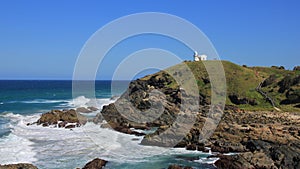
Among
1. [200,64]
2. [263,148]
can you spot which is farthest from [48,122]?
[200,64]

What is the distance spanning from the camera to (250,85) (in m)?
70.1

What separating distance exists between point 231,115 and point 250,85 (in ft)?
69.8

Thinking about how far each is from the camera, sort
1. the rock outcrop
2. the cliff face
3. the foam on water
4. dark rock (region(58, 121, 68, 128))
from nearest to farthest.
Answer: the foam on water → the cliff face → dark rock (region(58, 121, 68, 128)) → the rock outcrop

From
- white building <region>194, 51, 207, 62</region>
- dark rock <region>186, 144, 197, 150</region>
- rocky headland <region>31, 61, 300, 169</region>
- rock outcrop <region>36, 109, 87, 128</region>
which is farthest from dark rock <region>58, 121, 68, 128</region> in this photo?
white building <region>194, 51, 207, 62</region>

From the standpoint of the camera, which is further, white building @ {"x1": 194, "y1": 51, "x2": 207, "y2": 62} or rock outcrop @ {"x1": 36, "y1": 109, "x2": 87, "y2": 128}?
white building @ {"x1": 194, "y1": 51, "x2": 207, "y2": 62}

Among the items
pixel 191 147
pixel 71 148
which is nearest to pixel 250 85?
pixel 191 147

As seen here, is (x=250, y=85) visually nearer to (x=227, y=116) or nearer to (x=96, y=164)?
(x=227, y=116)

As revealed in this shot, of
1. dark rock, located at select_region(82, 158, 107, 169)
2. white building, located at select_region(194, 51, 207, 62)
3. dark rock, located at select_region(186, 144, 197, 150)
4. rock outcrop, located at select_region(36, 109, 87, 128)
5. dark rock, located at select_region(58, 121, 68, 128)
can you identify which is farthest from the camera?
white building, located at select_region(194, 51, 207, 62)

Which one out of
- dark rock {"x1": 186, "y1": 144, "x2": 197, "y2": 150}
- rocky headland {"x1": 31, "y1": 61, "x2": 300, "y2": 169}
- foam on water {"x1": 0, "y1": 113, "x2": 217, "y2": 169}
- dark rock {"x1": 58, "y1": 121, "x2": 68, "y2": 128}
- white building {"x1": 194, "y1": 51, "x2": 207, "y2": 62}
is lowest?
foam on water {"x1": 0, "y1": 113, "x2": 217, "y2": 169}

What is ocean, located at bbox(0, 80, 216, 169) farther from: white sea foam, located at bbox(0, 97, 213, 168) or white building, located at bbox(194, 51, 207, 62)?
white building, located at bbox(194, 51, 207, 62)

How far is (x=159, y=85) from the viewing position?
71438mm

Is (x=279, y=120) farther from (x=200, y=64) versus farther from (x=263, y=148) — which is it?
(x=200, y=64)

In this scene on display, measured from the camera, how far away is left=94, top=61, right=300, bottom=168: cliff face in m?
29.1

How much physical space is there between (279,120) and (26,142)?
33926 mm
